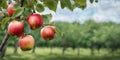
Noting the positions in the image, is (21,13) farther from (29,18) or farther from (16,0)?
(16,0)

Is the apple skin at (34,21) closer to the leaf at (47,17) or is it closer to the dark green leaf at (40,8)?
the leaf at (47,17)

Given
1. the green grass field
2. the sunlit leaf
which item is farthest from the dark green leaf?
the green grass field

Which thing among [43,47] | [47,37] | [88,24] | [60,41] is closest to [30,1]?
[47,37]

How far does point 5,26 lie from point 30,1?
0.39 meters

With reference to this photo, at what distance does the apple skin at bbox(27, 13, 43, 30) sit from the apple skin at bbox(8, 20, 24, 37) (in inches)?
3.4

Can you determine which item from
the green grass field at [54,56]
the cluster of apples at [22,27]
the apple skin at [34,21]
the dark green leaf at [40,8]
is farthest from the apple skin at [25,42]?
the green grass field at [54,56]

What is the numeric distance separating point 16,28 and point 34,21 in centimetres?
18

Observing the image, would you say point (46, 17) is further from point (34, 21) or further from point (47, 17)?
point (34, 21)

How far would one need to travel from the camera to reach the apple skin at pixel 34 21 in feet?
10.3

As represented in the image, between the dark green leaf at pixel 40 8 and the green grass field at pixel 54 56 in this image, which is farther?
the green grass field at pixel 54 56

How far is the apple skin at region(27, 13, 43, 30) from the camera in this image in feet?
10.3

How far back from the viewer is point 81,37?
113 metres

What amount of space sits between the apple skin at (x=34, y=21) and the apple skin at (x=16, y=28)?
0.09m

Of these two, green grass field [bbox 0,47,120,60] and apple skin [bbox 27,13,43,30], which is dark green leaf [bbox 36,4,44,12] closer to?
apple skin [bbox 27,13,43,30]
